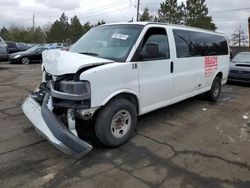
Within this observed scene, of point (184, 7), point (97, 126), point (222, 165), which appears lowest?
point (222, 165)

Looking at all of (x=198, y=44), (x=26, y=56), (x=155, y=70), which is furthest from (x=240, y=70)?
(x=26, y=56)

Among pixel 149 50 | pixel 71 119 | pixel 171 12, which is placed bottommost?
pixel 71 119

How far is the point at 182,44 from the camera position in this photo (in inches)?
242

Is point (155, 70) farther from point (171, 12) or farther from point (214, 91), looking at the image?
point (171, 12)

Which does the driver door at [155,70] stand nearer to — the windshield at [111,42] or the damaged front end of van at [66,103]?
the windshield at [111,42]

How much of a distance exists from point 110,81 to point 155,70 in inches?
47.1

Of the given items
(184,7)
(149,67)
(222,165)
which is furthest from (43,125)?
(184,7)

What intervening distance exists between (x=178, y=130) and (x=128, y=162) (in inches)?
69.4

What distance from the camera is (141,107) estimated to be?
16.8 ft

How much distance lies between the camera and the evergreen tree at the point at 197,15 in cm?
4131

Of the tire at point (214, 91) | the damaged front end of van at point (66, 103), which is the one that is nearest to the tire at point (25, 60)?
the tire at point (214, 91)

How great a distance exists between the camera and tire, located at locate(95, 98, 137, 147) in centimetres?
435

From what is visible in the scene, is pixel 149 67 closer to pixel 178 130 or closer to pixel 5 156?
pixel 178 130

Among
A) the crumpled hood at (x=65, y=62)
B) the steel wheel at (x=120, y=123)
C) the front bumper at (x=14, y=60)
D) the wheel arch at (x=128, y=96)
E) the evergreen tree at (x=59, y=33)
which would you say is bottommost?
the steel wheel at (x=120, y=123)
